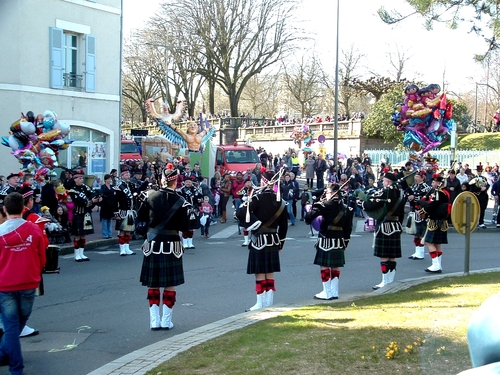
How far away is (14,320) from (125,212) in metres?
8.36

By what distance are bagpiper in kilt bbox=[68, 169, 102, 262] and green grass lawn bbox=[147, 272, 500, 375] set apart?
255 inches

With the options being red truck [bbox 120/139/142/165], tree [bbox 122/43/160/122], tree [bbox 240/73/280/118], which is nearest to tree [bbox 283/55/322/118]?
tree [bbox 240/73/280/118]

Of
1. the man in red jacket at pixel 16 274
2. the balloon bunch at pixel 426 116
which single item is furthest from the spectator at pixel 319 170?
the man in red jacket at pixel 16 274

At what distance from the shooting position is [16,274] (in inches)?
233

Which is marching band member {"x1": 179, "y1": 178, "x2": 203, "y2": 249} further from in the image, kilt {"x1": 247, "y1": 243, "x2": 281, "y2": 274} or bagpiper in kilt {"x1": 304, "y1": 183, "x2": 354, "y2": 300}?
kilt {"x1": 247, "y1": 243, "x2": 281, "y2": 274}

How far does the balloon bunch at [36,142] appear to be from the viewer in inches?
566

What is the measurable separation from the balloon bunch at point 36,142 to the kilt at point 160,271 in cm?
762

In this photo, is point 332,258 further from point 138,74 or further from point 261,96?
point 261,96

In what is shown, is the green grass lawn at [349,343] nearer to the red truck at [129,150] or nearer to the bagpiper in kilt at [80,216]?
the bagpiper in kilt at [80,216]

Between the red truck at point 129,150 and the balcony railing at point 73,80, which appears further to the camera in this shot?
the red truck at point 129,150

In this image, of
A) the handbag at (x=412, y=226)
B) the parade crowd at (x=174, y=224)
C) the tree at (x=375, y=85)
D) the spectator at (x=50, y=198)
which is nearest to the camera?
the parade crowd at (x=174, y=224)

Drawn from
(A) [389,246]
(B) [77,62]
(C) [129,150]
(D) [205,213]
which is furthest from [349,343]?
(C) [129,150]

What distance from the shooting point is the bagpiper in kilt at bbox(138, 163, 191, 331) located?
7.59m

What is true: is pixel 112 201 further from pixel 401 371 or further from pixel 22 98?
pixel 401 371
